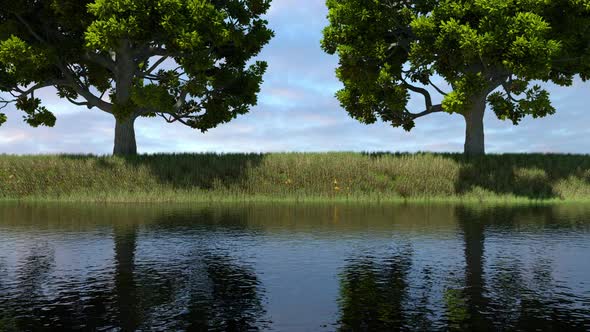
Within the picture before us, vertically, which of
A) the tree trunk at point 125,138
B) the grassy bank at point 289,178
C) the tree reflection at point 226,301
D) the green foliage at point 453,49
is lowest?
the tree reflection at point 226,301

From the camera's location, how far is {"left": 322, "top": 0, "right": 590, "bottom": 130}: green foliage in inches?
1099

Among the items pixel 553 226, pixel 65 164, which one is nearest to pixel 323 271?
pixel 553 226

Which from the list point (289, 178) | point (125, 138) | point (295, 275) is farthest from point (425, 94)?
point (295, 275)

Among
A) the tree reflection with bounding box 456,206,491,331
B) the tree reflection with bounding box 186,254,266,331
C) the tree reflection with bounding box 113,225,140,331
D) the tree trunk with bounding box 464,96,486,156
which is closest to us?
the tree reflection with bounding box 186,254,266,331

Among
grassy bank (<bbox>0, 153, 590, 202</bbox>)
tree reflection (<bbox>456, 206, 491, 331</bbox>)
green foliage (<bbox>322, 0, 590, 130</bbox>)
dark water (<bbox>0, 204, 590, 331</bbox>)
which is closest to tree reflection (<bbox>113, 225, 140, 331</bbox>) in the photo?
dark water (<bbox>0, 204, 590, 331</bbox>)

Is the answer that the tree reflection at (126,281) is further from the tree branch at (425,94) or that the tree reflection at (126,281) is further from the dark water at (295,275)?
the tree branch at (425,94)

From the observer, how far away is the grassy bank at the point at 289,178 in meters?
27.9

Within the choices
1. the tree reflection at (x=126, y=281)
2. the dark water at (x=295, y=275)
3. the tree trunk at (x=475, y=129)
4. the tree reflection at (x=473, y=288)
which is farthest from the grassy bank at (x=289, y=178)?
the tree reflection at (x=126, y=281)

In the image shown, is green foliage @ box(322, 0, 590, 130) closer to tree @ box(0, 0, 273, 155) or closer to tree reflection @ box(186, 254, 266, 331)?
tree @ box(0, 0, 273, 155)

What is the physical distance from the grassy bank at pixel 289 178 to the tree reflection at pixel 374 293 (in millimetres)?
16680

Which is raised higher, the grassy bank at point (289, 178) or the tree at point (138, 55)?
the tree at point (138, 55)

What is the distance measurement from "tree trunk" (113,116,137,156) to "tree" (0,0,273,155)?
0.19 feet

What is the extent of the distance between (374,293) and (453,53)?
77.2ft

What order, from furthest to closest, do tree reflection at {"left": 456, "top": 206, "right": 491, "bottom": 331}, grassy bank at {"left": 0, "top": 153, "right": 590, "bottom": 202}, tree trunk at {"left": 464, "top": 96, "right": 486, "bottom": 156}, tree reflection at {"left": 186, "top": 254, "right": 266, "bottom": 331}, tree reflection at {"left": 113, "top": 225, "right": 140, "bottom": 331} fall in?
tree trunk at {"left": 464, "top": 96, "right": 486, "bottom": 156}
grassy bank at {"left": 0, "top": 153, "right": 590, "bottom": 202}
tree reflection at {"left": 113, "top": 225, "right": 140, "bottom": 331}
tree reflection at {"left": 456, "top": 206, "right": 491, "bottom": 331}
tree reflection at {"left": 186, "top": 254, "right": 266, "bottom": 331}
